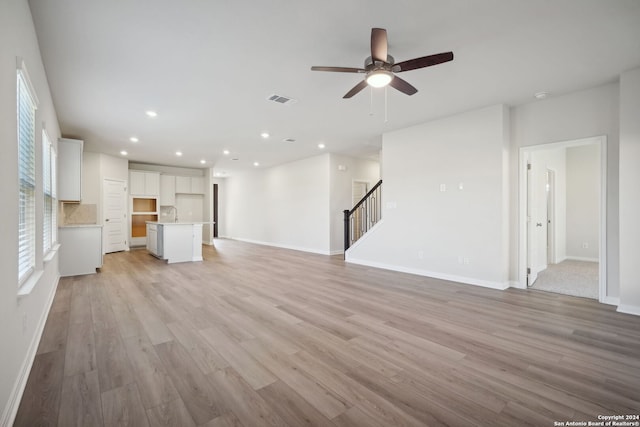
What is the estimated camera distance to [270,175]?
10266 mm

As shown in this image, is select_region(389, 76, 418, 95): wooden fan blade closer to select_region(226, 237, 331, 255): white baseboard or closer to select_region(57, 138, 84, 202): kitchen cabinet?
select_region(226, 237, 331, 255): white baseboard

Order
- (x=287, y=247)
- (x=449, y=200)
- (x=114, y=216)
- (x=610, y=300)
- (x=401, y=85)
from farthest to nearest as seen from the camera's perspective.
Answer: (x=287, y=247), (x=114, y=216), (x=449, y=200), (x=610, y=300), (x=401, y=85)

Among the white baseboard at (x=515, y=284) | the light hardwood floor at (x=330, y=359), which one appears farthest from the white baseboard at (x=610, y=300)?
the white baseboard at (x=515, y=284)

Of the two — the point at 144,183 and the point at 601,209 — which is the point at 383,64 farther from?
the point at 144,183

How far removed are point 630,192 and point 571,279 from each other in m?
2.31

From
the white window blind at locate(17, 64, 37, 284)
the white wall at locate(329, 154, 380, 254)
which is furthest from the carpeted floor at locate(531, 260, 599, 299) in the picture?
the white window blind at locate(17, 64, 37, 284)

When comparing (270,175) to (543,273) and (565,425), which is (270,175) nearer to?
(543,273)

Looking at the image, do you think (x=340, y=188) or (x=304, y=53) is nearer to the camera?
(x=304, y=53)

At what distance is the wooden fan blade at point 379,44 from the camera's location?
2291 millimetres

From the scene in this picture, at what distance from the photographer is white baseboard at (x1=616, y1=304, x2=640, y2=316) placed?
3.30 meters

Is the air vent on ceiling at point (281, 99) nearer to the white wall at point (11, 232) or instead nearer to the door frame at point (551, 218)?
the white wall at point (11, 232)

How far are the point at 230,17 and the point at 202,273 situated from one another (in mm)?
4520

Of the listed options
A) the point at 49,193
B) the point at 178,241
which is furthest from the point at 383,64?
the point at 178,241

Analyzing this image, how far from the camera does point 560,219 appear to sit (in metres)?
6.88
